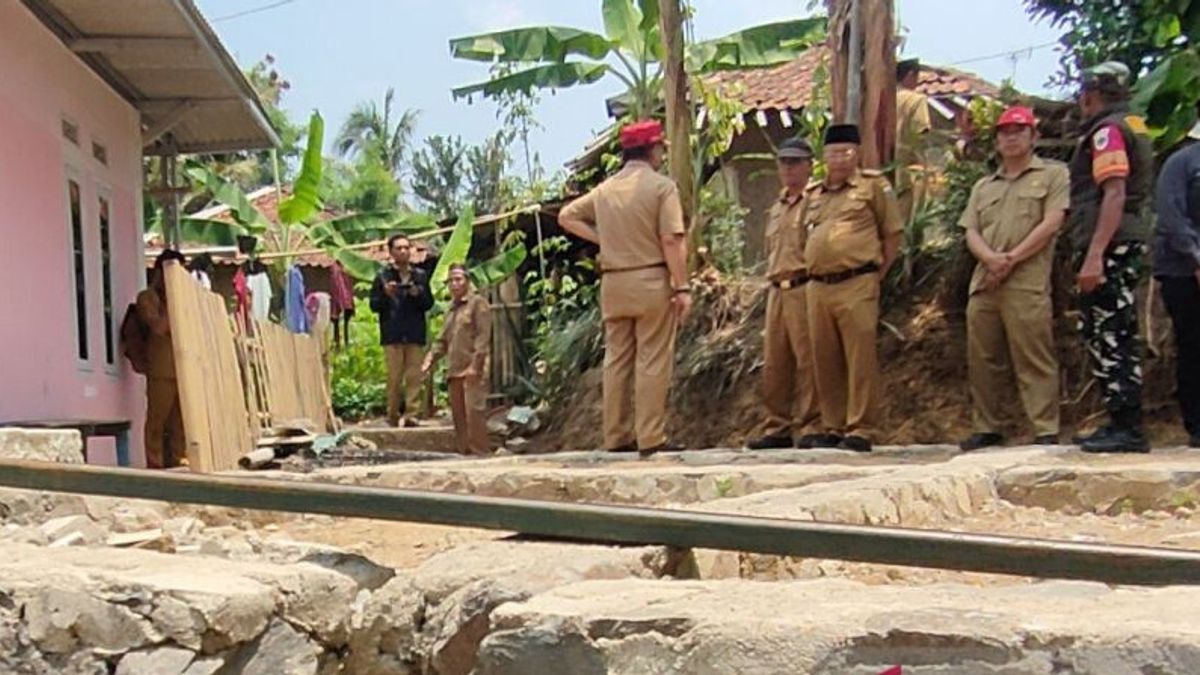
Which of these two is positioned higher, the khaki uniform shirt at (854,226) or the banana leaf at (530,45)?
the banana leaf at (530,45)

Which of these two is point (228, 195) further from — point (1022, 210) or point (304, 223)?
point (1022, 210)

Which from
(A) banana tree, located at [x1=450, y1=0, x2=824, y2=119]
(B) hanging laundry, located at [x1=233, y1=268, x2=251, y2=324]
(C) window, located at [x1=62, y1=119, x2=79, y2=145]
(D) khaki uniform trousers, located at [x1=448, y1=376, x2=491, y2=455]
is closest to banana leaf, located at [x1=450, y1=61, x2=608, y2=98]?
(A) banana tree, located at [x1=450, y1=0, x2=824, y2=119]

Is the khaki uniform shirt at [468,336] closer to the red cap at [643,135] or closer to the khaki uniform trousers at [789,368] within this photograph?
the khaki uniform trousers at [789,368]

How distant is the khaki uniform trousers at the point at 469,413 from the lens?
11.1 meters

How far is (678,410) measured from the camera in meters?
9.55

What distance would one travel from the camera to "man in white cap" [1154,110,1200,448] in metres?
5.52

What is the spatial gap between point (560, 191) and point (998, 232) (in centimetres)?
936

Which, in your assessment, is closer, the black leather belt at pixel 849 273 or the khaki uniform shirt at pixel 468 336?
the black leather belt at pixel 849 273

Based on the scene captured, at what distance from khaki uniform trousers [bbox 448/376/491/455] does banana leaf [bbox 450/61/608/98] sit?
5.50m

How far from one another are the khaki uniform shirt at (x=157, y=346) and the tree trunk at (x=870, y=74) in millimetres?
4786

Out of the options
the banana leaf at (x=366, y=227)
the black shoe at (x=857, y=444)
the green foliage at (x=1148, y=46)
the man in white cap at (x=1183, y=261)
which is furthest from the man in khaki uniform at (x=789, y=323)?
the banana leaf at (x=366, y=227)

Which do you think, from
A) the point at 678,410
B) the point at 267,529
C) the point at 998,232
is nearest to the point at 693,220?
the point at 678,410

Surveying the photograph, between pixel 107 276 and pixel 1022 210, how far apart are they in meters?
Answer: 6.91

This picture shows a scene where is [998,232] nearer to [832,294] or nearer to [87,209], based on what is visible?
[832,294]
